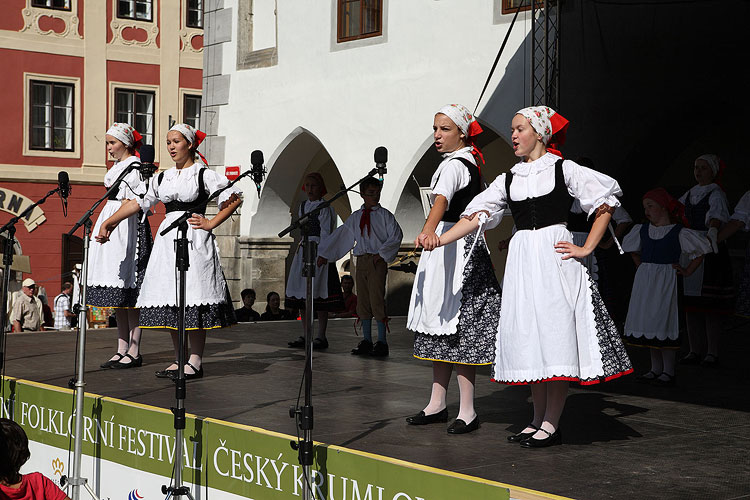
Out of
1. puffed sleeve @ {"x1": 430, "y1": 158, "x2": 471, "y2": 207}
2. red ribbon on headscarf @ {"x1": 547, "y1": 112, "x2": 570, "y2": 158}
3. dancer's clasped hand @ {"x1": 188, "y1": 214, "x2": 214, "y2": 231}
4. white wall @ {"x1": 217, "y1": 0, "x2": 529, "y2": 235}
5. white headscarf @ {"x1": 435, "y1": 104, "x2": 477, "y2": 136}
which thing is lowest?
dancer's clasped hand @ {"x1": 188, "y1": 214, "x2": 214, "y2": 231}

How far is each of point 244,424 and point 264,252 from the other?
9932mm

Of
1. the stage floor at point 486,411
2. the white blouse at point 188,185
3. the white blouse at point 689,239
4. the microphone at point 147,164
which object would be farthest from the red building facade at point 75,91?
the white blouse at point 689,239

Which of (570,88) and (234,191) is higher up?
(570,88)

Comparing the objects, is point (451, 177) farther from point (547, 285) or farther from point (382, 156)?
point (547, 285)

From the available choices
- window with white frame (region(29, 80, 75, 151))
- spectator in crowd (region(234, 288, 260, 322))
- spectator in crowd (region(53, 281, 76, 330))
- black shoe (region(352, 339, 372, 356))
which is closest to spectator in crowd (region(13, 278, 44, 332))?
spectator in crowd (region(53, 281, 76, 330))

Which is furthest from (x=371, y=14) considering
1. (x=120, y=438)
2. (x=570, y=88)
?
(x=120, y=438)

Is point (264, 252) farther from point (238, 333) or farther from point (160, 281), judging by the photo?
point (160, 281)

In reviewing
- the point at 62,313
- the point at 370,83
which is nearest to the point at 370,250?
the point at 370,83

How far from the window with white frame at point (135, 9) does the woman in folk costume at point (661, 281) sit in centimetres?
1710

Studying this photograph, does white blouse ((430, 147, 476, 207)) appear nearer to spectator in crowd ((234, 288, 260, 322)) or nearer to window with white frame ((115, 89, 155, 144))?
spectator in crowd ((234, 288, 260, 322))

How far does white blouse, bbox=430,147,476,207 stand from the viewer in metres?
5.36

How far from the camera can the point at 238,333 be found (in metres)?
10.5

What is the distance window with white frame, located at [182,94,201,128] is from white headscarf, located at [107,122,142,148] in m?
15.5

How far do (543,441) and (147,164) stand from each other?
9.65ft
